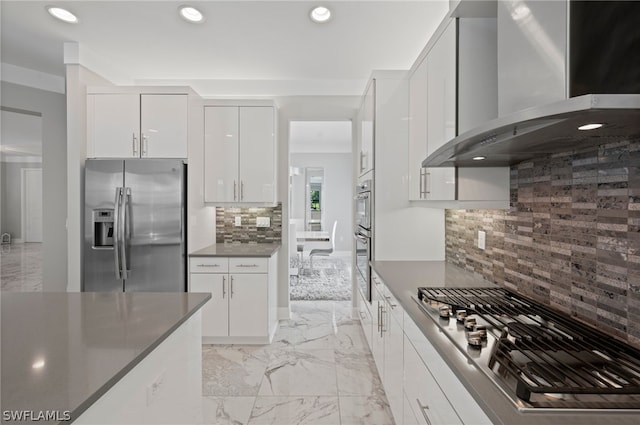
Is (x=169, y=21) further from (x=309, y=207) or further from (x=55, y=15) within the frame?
(x=309, y=207)

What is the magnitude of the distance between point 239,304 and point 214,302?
0.79 ft

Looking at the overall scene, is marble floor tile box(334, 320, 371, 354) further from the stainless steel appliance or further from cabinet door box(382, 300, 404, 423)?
the stainless steel appliance

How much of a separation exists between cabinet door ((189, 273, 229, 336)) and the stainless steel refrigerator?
0.22 metres

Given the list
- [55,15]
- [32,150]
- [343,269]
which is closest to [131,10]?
[55,15]

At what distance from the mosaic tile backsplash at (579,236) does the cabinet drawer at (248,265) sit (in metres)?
2.07

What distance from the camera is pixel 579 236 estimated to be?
134 centimetres

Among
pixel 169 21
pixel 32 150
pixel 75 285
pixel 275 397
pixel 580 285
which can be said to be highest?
pixel 169 21

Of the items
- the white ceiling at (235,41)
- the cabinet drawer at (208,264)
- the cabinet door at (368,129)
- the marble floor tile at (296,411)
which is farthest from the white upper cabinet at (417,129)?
the cabinet drawer at (208,264)

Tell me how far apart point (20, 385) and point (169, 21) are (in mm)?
2759

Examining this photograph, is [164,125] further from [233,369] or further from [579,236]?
[579,236]

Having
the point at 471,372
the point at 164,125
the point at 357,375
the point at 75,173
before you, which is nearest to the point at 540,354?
the point at 471,372

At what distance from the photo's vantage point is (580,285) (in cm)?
133

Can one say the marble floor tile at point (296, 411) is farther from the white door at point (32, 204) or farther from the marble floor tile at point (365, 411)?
the white door at point (32, 204)

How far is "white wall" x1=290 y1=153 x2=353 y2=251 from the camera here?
9.24 metres
